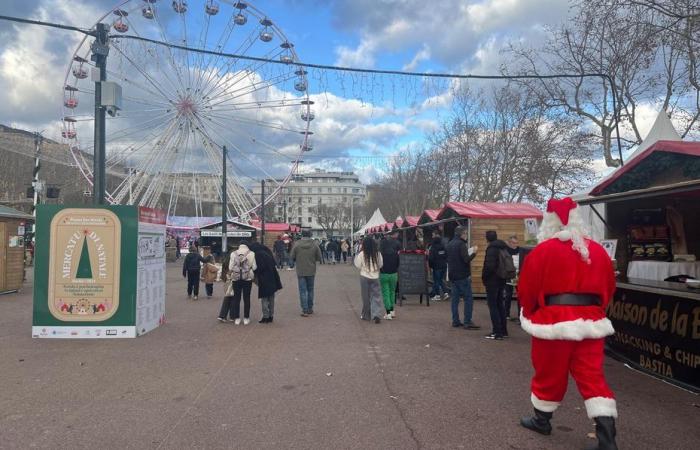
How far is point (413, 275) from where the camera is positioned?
13.8 meters

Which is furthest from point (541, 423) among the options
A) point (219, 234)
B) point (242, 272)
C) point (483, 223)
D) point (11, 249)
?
point (219, 234)

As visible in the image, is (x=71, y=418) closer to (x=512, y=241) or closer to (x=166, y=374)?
(x=166, y=374)

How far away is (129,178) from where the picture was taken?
28.6 metres

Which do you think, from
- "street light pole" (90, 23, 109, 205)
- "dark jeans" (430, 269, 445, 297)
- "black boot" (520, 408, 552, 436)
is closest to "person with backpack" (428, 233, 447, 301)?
"dark jeans" (430, 269, 445, 297)

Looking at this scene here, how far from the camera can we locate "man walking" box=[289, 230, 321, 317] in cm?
1155

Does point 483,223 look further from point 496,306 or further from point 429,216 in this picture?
point 496,306

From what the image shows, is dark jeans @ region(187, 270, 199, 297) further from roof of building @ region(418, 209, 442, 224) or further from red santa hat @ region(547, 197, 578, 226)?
red santa hat @ region(547, 197, 578, 226)

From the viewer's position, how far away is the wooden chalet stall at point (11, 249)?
15812 mm

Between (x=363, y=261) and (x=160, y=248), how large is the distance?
3850 millimetres

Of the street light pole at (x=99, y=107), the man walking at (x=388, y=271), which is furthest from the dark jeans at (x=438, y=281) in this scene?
the street light pole at (x=99, y=107)

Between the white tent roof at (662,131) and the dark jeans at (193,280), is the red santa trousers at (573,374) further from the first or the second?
the dark jeans at (193,280)

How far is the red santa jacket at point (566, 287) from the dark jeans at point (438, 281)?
416 inches

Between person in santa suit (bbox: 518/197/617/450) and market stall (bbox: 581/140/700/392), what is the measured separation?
184 cm

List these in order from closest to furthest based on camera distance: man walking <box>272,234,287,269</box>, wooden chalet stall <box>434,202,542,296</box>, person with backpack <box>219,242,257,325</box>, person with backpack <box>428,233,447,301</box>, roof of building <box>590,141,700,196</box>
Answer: roof of building <box>590,141,700,196</box> < person with backpack <box>219,242,257,325</box> < person with backpack <box>428,233,447,301</box> < wooden chalet stall <box>434,202,542,296</box> < man walking <box>272,234,287,269</box>
